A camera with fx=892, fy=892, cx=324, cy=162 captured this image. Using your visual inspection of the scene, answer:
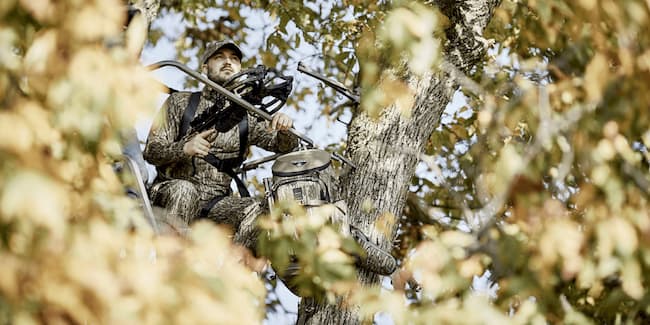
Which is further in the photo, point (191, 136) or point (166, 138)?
point (166, 138)

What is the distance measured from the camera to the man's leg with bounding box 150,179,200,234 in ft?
14.1

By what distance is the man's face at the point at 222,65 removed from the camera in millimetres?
5074

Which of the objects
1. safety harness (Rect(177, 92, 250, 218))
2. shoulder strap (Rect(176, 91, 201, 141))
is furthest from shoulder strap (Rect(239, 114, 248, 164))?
shoulder strap (Rect(176, 91, 201, 141))

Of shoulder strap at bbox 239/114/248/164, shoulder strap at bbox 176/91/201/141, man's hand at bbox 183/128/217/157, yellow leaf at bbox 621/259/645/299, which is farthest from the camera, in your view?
shoulder strap at bbox 239/114/248/164

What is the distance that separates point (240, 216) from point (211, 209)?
0.66 ft

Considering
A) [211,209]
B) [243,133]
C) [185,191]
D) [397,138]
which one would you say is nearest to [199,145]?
[185,191]

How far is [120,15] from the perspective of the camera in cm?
223

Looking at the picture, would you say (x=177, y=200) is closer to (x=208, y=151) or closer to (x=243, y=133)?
(x=208, y=151)

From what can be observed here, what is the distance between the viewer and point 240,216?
448cm

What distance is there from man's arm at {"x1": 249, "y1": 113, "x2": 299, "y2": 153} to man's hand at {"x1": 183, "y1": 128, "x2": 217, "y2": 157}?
0.31 metres

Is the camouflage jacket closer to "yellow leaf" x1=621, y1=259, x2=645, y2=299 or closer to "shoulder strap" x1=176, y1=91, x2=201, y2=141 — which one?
"shoulder strap" x1=176, y1=91, x2=201, y2=141

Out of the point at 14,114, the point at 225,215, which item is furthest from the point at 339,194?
the point at 14,114

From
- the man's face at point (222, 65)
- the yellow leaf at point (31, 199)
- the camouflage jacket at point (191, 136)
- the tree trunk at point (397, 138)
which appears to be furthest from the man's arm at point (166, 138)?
the yellow leaf at point (31, 199)

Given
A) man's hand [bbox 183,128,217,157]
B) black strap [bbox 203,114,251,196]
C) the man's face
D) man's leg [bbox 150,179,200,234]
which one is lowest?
man's leg [bbox 150,179,200,234]
